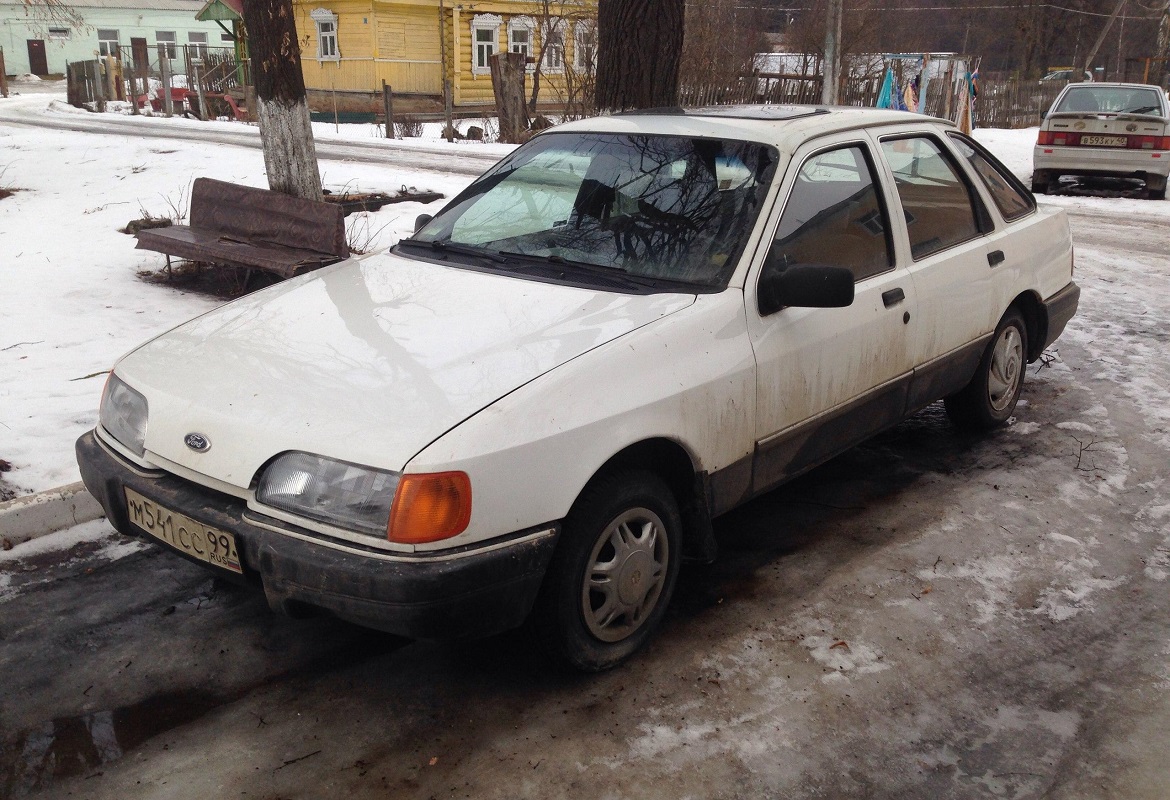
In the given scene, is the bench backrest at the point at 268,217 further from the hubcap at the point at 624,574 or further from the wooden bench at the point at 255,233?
the hubcap at the point at 624,574

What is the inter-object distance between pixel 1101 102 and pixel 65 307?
13870mm

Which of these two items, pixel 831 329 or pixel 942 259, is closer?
pixel 831 329

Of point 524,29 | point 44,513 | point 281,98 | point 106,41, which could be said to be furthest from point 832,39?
point 106,41

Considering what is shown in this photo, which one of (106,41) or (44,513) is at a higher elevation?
(106,41)

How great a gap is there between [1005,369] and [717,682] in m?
2.85

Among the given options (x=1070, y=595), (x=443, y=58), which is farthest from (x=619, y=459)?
(x=443, y=58)

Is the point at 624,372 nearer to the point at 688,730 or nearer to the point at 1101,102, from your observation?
the point at 688,730

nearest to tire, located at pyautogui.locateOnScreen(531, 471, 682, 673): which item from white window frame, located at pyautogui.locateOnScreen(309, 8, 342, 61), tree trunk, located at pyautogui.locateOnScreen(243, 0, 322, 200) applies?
tree trunk, located at pyautogui.locateOnScreen(243, 0, 322, 200)

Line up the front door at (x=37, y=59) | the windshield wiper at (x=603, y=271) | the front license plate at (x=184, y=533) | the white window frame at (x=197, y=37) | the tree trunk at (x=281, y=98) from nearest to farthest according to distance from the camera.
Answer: the front license plate at (x=184, y=533) < the windshield wiper at (x=603, y=271) < the tree trunk at (x=281, y=98) < the front door at (x=37, y=59) < the white window frame at (x=197, y=37)

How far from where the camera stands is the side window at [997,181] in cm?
493

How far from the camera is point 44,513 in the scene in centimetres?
407

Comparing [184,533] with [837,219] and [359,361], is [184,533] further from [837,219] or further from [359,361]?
[837,219]

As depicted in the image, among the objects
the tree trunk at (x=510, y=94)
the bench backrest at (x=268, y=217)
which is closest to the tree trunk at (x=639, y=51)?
the bench backrest at (x=268, y=217)

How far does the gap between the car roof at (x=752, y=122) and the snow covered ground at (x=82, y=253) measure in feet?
9.16
